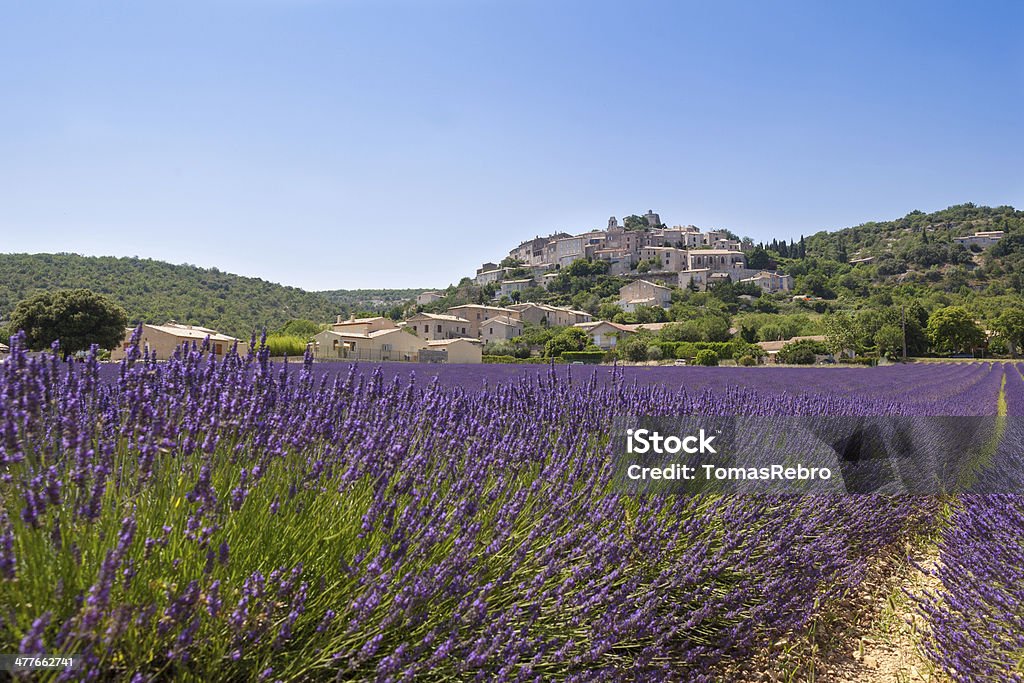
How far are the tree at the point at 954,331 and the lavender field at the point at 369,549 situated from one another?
159ft

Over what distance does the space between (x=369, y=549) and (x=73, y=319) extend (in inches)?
1312

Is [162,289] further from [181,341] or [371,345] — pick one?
[181,341]

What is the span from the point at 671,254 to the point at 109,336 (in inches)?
3299

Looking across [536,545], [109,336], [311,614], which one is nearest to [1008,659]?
[536,545]

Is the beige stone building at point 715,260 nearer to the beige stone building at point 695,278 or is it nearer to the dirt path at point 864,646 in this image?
the beige stone building at point 695,278

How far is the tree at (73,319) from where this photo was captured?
29.4 m

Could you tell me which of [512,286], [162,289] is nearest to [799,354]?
[162,289]

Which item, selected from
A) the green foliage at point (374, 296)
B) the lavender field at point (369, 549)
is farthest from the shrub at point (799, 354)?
the green foliage at point (374, 296)

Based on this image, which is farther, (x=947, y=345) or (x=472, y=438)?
(x=947, y=345)

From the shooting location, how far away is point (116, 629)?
942 mm

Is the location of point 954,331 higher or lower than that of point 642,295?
lower

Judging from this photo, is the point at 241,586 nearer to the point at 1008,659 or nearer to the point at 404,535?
the point at 404,535

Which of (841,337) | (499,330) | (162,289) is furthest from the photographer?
(499,330)

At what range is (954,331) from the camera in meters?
43.8
